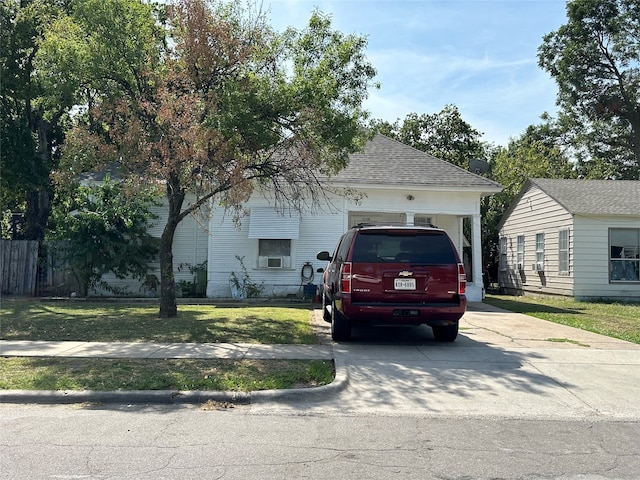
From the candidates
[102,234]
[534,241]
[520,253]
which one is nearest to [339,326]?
[102,234]

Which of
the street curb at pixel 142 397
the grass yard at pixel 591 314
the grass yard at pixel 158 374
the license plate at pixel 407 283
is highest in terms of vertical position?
the license plate at pixel 407 283

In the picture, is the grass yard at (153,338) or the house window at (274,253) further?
the house window at (274,253)

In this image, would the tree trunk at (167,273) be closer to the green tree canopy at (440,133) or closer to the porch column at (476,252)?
the porch column at (476,252)

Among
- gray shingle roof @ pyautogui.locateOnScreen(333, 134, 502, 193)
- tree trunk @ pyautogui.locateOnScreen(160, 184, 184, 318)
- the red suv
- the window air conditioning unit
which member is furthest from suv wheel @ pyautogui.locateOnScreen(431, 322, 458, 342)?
the window air conditioning unit

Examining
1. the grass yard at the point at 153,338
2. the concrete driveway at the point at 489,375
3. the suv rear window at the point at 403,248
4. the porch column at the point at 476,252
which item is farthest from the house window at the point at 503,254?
the suv rear window at the point at 403,248

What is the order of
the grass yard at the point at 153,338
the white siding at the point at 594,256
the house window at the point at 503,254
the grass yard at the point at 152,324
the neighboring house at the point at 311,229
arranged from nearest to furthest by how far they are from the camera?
1. the grass yard at the point at 153,338
2. the grass yard at the point at 152,324
3. the neighboring house at the point at 311,229
4. the white siding at the point at 594,256
5. the house window at the point at 503,254

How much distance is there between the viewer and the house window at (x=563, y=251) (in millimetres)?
18953

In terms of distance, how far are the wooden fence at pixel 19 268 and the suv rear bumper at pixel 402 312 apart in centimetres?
1364

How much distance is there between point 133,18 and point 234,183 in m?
4.15

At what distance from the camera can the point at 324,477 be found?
13.2 feet

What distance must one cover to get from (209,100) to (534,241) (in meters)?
15.8

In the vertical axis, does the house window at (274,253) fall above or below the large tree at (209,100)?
below

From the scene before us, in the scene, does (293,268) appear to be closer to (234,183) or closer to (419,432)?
(234,183)

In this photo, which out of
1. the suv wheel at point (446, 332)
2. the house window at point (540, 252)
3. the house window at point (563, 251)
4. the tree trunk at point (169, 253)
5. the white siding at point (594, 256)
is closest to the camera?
the suv wheel at point (446, 332)
